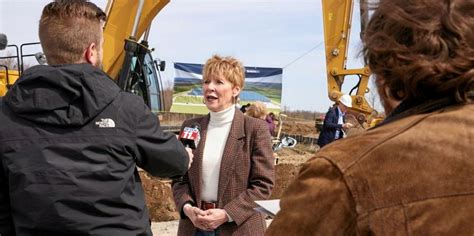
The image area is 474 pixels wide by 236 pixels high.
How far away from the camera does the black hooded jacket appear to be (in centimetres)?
191

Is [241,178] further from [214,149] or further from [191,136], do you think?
[191,136]

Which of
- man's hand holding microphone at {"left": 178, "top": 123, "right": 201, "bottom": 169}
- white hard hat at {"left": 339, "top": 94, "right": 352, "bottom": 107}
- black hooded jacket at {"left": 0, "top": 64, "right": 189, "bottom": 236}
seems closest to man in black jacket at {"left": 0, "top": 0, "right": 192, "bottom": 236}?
black hooded jacket at {"left": 0, "top": 64, "right": 189, "bottom": 236}

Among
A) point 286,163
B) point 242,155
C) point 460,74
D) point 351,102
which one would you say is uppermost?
point 460,74

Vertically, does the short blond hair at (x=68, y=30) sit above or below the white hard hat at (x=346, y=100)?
above

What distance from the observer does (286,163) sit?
433 inches

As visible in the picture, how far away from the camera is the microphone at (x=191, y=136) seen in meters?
2.99

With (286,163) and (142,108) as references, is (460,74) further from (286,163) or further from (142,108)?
(286,163)

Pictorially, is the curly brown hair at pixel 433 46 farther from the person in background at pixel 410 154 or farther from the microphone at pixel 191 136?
the microphone at pixel 191 136

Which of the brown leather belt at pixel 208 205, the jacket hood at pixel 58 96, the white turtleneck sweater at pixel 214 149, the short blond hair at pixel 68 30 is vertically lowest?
the brown leather belt at pixel 208 205

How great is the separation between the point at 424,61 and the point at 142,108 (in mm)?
1256

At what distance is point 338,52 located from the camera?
10.8 m

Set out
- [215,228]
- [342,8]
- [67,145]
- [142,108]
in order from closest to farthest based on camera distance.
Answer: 1. [67,145]
2. [142,108]
3. [215,228]
4. [342,8]

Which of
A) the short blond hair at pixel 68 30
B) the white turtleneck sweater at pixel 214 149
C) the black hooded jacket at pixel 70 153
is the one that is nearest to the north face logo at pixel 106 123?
the black hooded jacket at pixel 70 153

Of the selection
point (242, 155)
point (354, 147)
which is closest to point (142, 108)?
point (242, 155)
